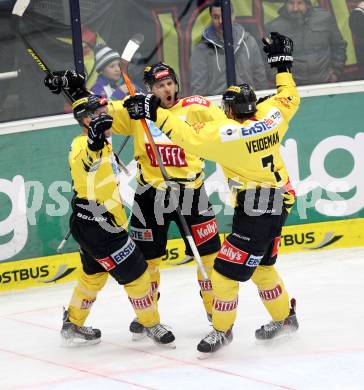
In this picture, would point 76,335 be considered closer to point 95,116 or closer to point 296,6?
point 95,116

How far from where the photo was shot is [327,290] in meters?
7.05

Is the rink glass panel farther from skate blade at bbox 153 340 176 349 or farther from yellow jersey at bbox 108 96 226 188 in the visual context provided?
skate blade at bbox 153 340 176 349

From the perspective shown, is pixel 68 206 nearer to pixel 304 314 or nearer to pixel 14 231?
pixel 14 231

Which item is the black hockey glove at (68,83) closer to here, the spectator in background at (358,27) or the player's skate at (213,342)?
the player's skate at (213,342)

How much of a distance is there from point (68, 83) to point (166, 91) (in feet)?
1.92

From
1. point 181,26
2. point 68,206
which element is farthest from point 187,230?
point 181,26

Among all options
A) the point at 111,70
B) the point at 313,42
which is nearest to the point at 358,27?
the point at 313,42

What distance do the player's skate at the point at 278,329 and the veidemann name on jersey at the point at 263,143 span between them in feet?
3.58

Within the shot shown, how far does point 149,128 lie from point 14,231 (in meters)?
2.30

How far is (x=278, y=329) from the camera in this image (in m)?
5.80

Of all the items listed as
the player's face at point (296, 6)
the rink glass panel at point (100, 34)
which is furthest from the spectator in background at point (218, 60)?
the player's face at point (296, 6)

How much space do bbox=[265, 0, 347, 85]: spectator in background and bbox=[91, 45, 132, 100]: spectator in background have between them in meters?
1.35

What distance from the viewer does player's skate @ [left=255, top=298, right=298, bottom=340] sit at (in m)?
5.78

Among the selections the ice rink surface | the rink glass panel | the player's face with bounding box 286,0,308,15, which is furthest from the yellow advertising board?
the player's face with bounding box 286,0,308,15
